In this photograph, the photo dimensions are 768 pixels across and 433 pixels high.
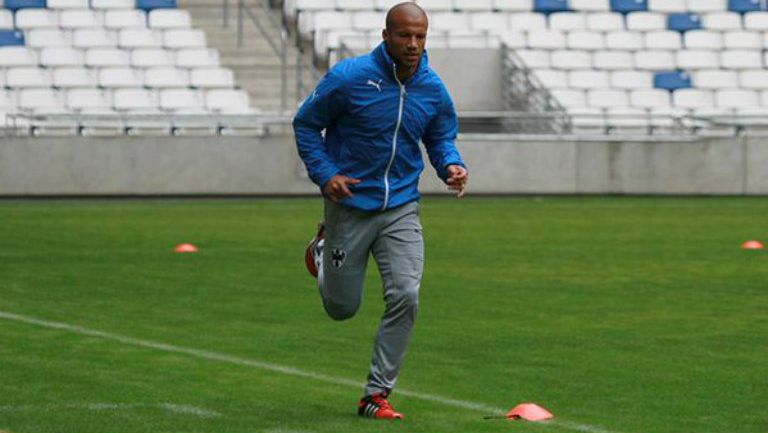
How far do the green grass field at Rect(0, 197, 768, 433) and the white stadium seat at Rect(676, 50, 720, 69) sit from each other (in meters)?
13.3

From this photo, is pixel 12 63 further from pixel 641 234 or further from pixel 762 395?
pixel 762 395

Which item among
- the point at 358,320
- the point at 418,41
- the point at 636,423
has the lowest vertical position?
the point at 358,320

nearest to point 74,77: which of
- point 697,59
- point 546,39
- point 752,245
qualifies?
point 546,39

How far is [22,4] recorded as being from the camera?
3397cm

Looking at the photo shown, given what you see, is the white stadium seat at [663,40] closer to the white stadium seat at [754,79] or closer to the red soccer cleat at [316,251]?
the white stadium seat at [754,79]

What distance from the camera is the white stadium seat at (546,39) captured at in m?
34.8

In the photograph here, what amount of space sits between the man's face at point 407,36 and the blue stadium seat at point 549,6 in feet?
92.1

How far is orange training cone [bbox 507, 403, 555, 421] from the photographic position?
8305mm

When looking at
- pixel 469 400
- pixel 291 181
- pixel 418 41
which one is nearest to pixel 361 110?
pixel 418 41

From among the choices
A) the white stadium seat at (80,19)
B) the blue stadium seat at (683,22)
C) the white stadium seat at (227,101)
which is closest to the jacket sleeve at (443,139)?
the white stadium seat at (227,101)

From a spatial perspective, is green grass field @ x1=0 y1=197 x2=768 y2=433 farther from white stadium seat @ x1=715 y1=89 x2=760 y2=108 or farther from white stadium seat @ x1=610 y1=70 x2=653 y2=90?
white stadium seat @ x1=715 y1=89 x2=760 y2=108

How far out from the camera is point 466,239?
21062 millimetres

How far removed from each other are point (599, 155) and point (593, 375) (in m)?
20.4

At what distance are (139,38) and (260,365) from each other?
78.0ft
